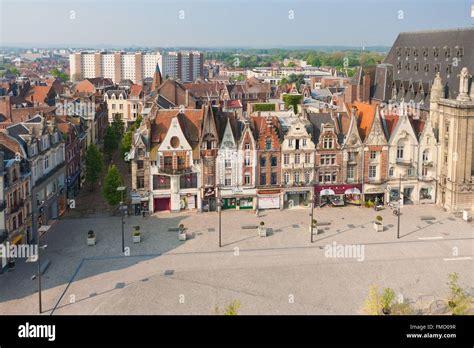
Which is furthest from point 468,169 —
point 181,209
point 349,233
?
point 181,209

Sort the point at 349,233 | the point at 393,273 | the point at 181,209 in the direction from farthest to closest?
the point at 181,209, the point at 349,233, the point at 393,273

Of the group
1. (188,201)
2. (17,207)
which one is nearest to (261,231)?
(188,201)

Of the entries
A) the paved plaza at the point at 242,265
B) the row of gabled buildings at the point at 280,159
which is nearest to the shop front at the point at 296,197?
the row of gabled buildings at the point at 280,159

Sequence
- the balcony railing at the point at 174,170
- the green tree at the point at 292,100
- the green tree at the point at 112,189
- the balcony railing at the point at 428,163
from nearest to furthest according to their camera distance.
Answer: the green tree at the point at 112,189 → the balcony railing at the point at 174,170 → the balcony railing at the point at 428,163 → the green tree at the point at 292,100

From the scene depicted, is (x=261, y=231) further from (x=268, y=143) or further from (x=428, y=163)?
(x=428, y=163)

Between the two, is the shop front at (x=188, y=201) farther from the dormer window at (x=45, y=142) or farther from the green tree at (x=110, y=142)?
the green tree at (x=110, y=142)

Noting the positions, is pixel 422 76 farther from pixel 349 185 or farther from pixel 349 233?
pixel 349 233
